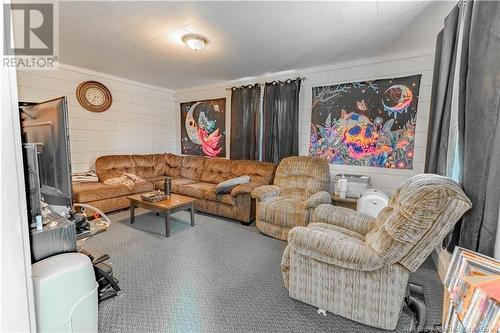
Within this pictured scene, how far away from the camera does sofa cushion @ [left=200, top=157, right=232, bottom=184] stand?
4.14 m

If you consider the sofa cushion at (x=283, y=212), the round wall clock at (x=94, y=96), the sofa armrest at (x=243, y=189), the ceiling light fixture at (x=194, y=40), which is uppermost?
the ceiling light fixture at (x=194, y=40)

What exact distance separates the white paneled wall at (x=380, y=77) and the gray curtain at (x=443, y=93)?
0.62 meters

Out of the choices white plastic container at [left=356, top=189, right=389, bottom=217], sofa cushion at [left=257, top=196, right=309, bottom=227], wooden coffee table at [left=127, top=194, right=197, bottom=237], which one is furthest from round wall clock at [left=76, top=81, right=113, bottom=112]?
white plastic container at [left=356, top=189, right=389, bottom=217]

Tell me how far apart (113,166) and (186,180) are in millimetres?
1306

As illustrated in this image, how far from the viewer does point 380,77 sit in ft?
10.0

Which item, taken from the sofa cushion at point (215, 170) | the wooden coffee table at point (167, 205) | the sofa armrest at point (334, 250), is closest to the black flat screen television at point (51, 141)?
the sofa armrest at point (334, 250)

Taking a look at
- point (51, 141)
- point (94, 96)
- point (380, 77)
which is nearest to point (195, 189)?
point (94, 96)

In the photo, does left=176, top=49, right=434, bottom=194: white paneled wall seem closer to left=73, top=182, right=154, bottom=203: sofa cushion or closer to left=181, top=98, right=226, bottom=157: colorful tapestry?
left=181, top=98, right=226, bottom=157: colorful tapestry

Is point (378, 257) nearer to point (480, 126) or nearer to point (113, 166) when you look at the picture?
point (480, 126)

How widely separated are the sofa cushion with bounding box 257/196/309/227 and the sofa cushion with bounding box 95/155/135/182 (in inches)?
110

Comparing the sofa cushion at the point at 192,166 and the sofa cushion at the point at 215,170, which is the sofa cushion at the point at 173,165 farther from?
the sofa cushion at the point at 215,170

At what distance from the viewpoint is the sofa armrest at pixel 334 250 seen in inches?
56.2

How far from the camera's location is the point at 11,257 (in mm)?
806

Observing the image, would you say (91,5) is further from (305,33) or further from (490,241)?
(490,241)
